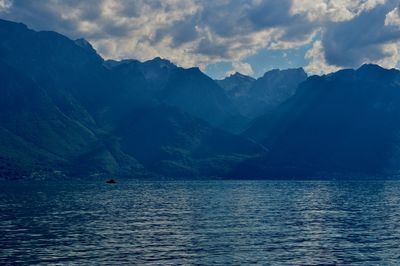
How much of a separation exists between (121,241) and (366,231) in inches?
2063

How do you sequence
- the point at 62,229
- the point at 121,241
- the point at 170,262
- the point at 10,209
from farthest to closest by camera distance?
1. the point at 10,209
2. the point at 62,229
3. the point at 121,241
4. the point at 170,262

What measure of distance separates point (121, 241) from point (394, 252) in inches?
1823

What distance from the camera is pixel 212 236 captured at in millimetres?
100312

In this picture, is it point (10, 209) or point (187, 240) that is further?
point (10, 209)

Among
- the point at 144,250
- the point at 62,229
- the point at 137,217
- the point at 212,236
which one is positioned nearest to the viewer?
the point at 144,250

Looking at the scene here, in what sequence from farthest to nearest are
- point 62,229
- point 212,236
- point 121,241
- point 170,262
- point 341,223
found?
point 341,223, point 62,229, point 212,236, point 121,241, point 170,262

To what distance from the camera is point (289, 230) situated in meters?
111

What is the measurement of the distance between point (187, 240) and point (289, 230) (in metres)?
26.2

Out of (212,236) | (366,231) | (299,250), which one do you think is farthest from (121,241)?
(366,231)

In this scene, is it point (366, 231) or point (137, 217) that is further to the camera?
point (137, 217)

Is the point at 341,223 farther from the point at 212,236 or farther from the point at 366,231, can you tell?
the point at 212,236

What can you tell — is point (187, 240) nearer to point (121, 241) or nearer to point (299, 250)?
point (121, 241)

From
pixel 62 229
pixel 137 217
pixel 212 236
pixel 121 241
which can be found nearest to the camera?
pixel 121 241

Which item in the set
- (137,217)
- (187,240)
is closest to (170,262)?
(187,240)
